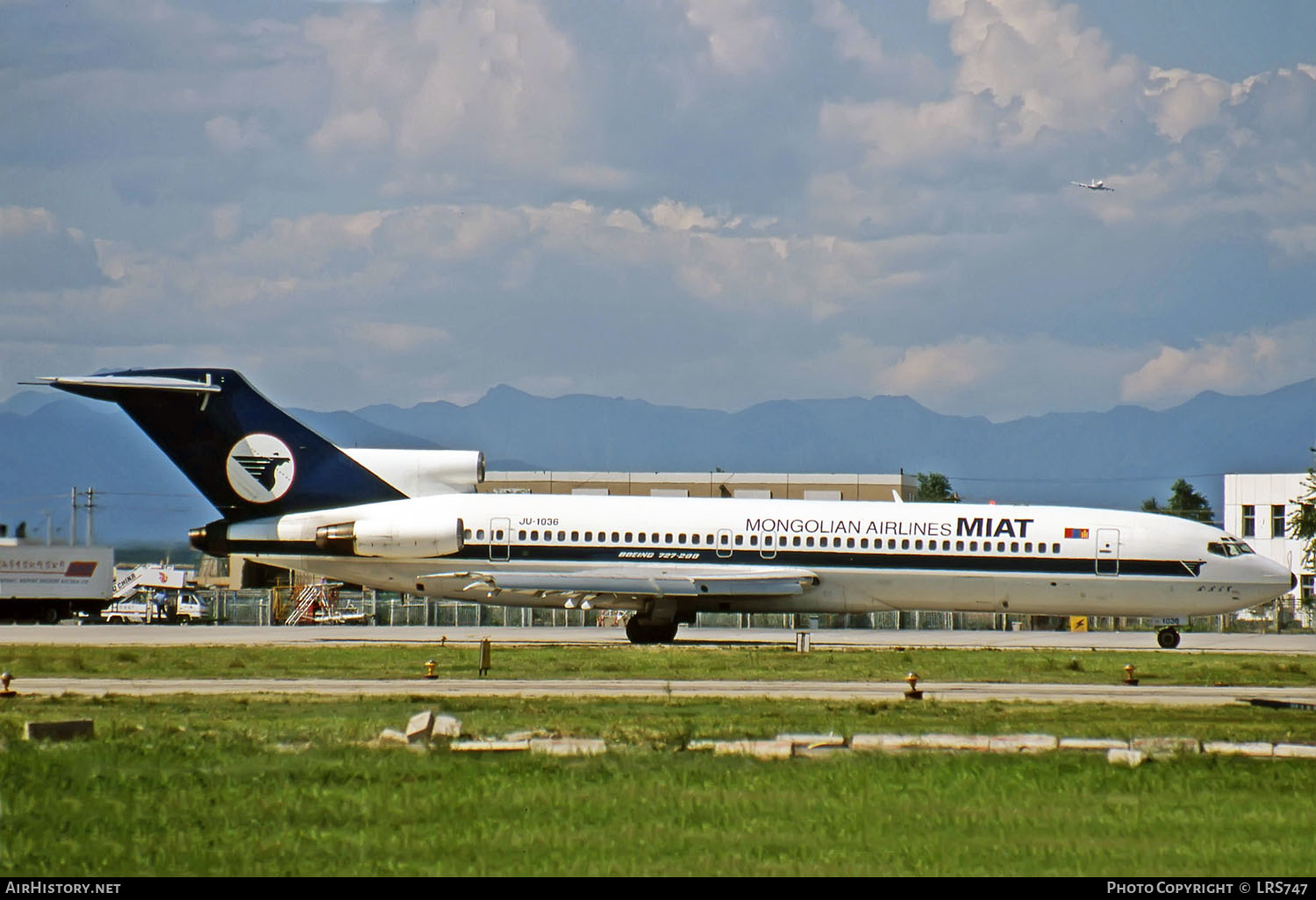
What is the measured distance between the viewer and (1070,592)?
46.1m

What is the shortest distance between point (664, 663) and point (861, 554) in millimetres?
11648

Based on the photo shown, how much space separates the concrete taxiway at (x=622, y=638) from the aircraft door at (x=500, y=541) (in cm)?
246

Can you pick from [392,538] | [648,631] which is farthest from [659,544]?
[392,538]

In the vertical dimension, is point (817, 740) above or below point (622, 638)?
above

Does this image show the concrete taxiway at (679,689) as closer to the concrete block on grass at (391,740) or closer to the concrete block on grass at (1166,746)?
the concrete block on grass at (391,740)

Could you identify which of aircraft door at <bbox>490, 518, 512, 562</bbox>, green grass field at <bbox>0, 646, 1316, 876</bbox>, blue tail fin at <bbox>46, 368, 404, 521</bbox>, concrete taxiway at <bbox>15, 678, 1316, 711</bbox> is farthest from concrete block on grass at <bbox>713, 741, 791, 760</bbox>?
blue tail fin at <bbox>46, 368, 404, 521</bbox>

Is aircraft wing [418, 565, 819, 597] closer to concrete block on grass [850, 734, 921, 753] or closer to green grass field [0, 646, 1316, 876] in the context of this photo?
green grass field [0, 646, 1316, 876]

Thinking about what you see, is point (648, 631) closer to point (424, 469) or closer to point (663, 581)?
point (663, 581)

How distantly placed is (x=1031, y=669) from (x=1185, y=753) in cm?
1733

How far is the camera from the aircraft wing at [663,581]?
45.5 m

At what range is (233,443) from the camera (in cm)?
4741
